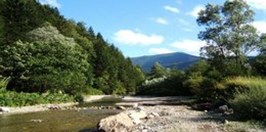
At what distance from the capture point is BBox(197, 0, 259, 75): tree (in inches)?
2249

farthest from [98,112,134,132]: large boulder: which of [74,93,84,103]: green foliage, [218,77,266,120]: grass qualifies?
[74,93,84,103]: green foliage

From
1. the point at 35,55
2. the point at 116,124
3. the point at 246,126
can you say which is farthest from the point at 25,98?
the point at 246,126

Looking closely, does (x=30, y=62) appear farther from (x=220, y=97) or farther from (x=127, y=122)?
(x=127, y=122)

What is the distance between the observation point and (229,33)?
58844 millimetres

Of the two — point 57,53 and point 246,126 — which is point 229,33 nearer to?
point 57,53

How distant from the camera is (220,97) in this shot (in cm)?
3166

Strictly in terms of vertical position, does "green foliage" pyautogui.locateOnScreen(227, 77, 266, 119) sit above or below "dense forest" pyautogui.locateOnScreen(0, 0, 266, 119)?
below

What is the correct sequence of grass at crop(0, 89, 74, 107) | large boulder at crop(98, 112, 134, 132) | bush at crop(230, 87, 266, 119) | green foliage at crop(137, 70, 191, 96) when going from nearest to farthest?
bush at crop(230, 87, 266, 119)
large boulder at crop(98, 112, 134, 132)
grass at crop(0, 89, 74, 107)
green foliage at crop(137, 70, 191, 96)

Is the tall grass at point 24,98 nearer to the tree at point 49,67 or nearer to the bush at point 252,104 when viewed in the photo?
the tree at point 49,67

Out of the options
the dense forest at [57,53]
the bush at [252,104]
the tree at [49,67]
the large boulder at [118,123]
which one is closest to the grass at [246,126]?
the bush at [252,104]

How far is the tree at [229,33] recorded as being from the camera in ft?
187

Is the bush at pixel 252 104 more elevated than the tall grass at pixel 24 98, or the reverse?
the tall grass at pixel 24 98

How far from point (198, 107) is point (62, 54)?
30026 millimetres

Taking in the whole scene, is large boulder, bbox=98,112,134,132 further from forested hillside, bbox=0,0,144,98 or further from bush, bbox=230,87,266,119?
forested hillside, bbox=0,0,144,98
